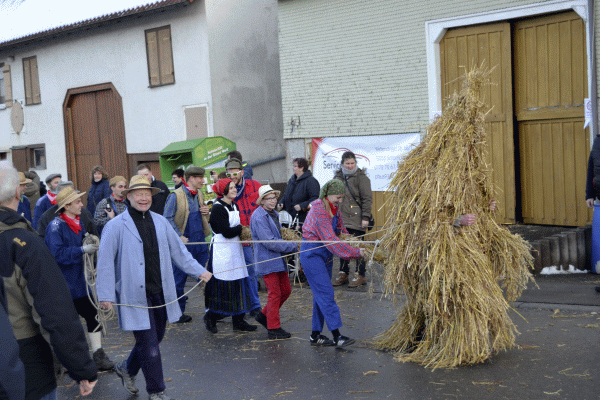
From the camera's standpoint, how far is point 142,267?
213 inches

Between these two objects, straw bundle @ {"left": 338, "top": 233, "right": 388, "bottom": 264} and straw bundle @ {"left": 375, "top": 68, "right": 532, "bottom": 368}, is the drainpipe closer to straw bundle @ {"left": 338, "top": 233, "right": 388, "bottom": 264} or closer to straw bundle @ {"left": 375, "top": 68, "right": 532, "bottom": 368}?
straw bundle @ {"left": 375, "top": 68, "right": 532, "bottom": 368}

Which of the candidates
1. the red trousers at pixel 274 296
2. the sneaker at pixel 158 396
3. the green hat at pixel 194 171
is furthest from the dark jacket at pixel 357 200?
the sneaker at pixel 158 396

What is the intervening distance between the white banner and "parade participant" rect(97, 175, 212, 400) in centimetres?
797

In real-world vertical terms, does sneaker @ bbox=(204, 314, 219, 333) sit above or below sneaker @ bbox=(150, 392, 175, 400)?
below

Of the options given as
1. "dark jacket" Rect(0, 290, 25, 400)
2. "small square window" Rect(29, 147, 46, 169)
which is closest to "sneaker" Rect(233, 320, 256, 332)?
"dark jacket" Rect(0, 290, 25, 400)

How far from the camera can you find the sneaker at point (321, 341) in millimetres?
6809

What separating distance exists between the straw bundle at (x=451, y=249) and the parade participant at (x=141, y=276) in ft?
6.14

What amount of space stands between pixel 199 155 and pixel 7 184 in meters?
10.8

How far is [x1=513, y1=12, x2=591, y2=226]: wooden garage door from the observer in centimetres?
1095

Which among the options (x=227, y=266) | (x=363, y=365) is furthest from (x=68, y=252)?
(x=363, y=365)

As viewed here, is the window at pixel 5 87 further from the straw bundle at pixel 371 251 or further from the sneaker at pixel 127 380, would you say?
the straw bundle at pixel 371 251

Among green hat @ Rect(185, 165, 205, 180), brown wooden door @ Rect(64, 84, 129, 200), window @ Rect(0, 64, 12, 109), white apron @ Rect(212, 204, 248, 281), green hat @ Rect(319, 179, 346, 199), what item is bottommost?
white apron @ Rect(212, 204, 248, 281)

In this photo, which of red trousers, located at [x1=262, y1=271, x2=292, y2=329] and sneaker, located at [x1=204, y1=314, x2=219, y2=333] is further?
sneaker, located at [x1=204, y1=314, x2=219, y2=333]

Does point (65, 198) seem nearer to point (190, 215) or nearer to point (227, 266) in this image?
point (227, 266)
